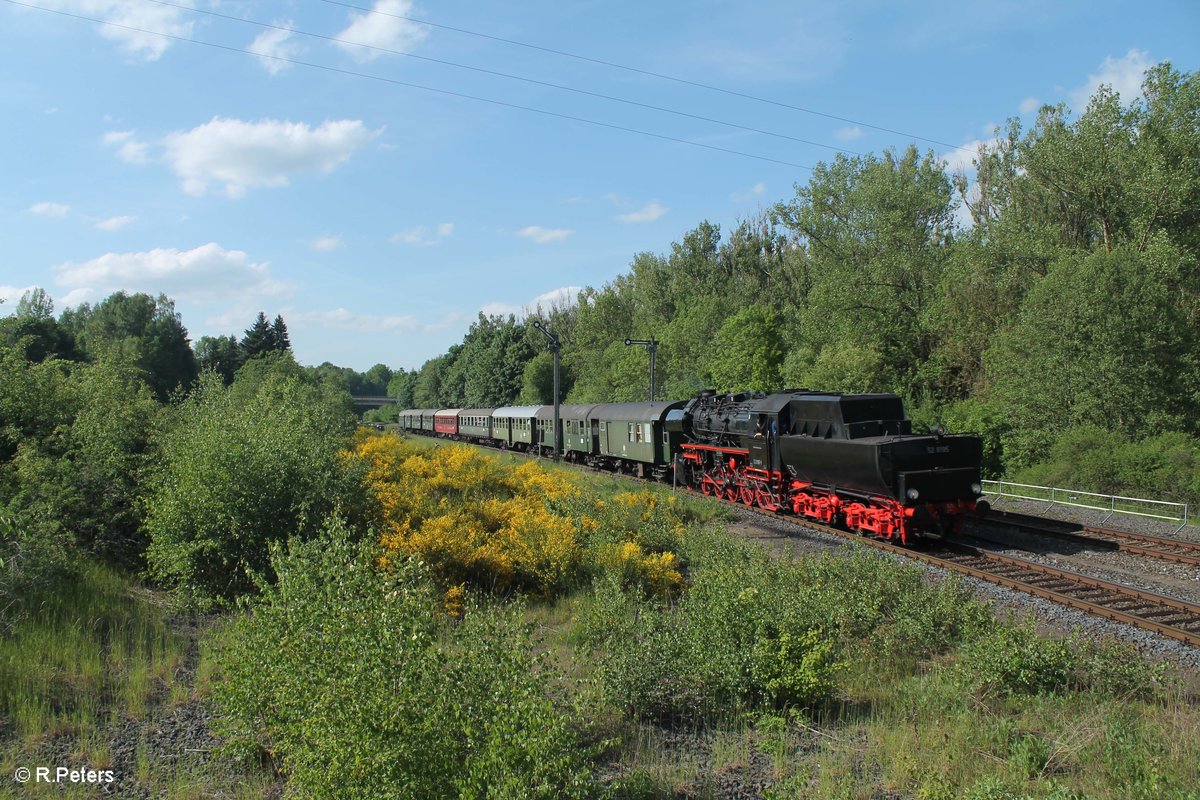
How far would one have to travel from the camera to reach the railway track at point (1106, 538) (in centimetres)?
1338

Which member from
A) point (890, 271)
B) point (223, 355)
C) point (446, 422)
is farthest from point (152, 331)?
point (890, 271)

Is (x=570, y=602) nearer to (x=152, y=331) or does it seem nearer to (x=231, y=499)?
(x=231, y=499)

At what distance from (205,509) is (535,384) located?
6188 centimetres

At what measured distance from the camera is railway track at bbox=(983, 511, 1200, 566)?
43.9 feet

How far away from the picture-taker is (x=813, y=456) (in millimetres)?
16266

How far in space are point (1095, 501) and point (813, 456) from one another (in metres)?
10.4

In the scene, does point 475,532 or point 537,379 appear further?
point 537,379

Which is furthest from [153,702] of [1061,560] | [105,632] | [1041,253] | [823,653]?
[1041,253]

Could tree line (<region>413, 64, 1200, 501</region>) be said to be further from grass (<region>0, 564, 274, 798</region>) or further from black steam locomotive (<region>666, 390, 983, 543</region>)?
grass (<region>0, 564, 274, 798</region>)

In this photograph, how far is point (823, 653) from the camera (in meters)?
Answer: 7.26

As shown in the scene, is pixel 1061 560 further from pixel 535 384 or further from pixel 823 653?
pixel 535 384

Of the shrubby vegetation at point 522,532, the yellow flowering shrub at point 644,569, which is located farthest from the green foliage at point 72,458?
the yellow flowering shrub at point 644,569

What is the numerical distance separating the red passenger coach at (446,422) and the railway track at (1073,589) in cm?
4748

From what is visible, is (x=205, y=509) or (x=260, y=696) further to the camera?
(x=205, y=509)
